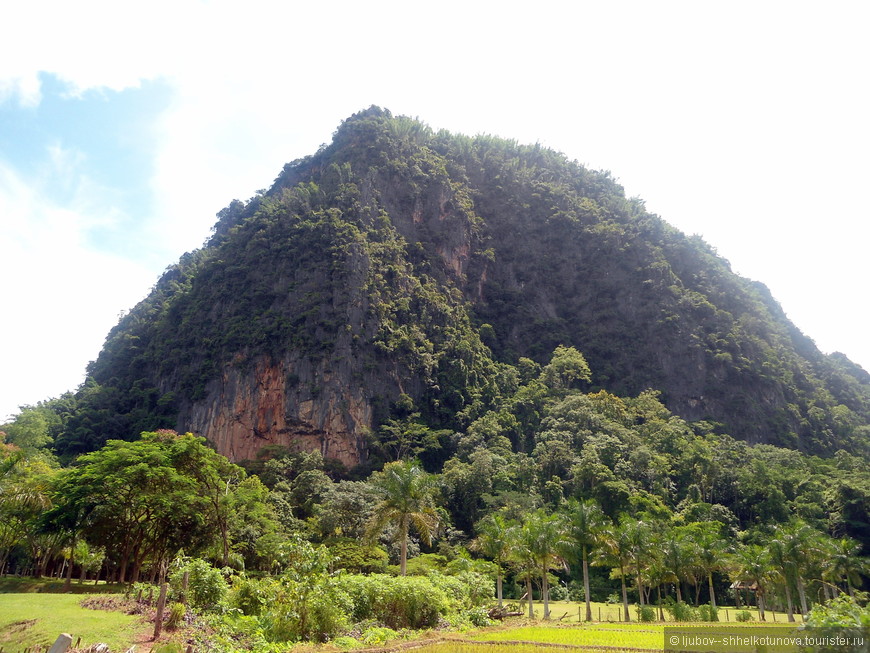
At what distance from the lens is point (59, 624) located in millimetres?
17406

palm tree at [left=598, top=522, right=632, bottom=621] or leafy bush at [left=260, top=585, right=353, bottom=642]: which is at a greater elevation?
palm tree at [left=598, top=522, right=632, bottom=621]

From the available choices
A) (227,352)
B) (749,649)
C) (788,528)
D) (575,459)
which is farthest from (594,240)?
(749,649)

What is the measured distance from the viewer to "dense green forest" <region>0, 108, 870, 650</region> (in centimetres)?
3178

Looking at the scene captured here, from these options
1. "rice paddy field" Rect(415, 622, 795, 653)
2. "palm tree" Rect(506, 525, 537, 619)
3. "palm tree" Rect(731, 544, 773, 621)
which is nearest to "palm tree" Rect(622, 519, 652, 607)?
"palm tree" Rect(506, 525, 537, 619)

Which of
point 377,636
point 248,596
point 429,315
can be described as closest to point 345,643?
point 377,636

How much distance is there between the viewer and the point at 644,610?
109 ft

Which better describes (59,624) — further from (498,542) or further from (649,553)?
(649,553)

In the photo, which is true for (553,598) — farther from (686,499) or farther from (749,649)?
(749,649)

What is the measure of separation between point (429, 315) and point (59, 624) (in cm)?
7177

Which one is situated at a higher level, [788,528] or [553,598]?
[788,528]

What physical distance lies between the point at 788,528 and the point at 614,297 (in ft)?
232

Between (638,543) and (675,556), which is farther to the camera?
(675,556)

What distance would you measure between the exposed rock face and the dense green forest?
0.31 m

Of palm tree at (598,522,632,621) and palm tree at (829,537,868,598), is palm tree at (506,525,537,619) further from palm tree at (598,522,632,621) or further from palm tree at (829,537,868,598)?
palm tree at (829,537,868,598)
